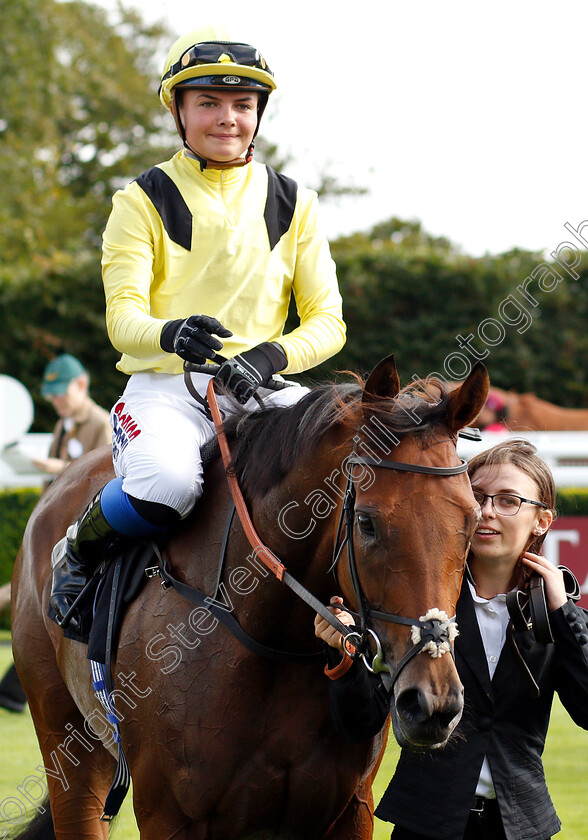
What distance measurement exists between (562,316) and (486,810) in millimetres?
12291

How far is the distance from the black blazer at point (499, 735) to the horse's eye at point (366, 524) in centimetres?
51

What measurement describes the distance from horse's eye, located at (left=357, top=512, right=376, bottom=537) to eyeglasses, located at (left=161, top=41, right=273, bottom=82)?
61.5 inches

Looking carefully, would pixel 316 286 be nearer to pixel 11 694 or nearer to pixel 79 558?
pixel 79 558

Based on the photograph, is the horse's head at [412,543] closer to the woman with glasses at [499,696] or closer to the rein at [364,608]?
the rein at [364,608]

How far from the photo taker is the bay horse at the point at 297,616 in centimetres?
204

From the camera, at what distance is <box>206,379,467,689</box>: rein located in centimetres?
196

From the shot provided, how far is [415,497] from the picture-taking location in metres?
2.08

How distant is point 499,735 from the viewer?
257 cm

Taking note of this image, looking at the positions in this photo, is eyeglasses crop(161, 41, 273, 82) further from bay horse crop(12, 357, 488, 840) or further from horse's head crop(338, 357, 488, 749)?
horse's head crop(338, 357, 488, 749)

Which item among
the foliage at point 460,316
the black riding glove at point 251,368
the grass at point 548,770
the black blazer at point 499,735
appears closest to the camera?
the black blazer at point 499,735

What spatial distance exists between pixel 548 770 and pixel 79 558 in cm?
329

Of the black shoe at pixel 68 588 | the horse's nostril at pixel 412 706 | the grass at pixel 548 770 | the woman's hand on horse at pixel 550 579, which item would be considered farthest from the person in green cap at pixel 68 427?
the horse's nostril at pixel 412 706

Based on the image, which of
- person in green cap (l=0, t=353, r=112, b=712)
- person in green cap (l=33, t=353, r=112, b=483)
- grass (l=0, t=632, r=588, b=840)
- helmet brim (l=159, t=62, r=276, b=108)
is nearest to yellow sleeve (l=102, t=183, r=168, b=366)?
helmet brim (l=159, t=62, r=276, b=108)

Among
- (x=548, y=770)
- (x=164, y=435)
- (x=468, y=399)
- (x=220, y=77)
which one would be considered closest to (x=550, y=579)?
(x=468, y=399)
